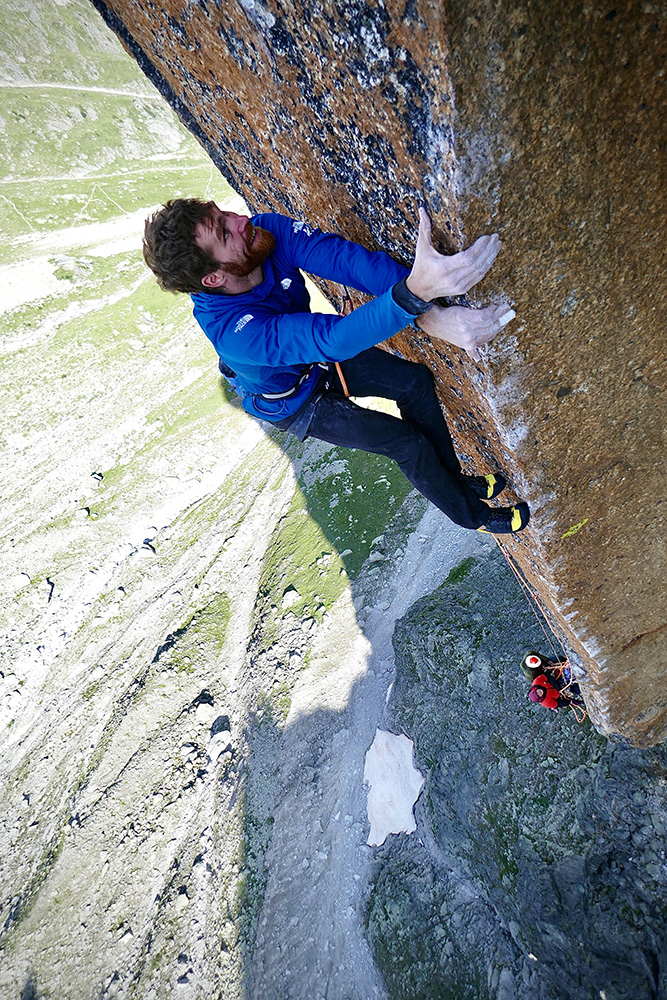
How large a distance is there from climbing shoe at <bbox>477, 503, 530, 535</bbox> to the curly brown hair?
314 centimetres

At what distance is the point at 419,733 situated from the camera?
1245cm

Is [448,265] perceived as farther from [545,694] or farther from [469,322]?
[545,694]

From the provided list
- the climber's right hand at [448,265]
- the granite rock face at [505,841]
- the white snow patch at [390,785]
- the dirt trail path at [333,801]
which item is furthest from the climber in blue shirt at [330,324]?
the dirt trail path at [333,801]

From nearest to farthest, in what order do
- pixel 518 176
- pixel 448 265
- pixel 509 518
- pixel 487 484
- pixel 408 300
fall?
pixel 518 176, pixel 448 265, pixel 408 300, pixel 509 518, pixel 487 484

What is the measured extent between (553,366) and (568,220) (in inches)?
37.0

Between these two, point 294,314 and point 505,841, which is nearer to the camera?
point 294,314

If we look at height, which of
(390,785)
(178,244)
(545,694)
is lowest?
(390,785)

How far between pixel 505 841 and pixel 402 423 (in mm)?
8399

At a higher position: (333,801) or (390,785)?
(390,785)

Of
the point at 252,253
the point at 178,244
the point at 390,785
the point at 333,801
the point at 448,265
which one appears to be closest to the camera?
the point at 448,265

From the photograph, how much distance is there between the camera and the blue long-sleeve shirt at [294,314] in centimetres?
354

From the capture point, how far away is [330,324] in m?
3.65

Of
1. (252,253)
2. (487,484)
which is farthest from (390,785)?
(252,253)

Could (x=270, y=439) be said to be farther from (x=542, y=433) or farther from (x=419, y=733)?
(x=542, y=433)
